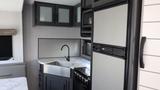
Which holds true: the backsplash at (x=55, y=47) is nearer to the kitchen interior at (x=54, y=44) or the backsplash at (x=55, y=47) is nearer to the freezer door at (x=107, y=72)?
the kitchen interior at (x=54, y=44)

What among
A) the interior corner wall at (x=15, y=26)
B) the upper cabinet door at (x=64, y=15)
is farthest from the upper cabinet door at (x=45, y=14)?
the interior corner wall at (x=15, y=26)

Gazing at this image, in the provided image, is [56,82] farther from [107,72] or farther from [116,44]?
[116,44]

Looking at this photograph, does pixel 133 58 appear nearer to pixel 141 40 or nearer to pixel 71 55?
pixel 141 40

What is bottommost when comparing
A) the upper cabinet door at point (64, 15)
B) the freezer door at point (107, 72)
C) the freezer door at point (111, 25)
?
the freezer door at point (107, 72)

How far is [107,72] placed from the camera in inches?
56.2

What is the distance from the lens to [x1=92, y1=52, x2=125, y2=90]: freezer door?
1253 mm

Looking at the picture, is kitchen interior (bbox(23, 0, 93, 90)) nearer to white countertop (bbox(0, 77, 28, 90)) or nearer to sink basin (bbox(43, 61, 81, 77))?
sink basin (bbox(43, 61, 81, 77))

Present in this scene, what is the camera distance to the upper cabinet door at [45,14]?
3.23 m

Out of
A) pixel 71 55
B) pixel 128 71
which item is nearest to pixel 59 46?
pixel 71 55

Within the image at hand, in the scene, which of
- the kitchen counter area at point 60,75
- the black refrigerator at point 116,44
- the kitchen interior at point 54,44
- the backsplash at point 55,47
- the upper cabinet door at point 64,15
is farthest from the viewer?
the backsplash at point 55,47

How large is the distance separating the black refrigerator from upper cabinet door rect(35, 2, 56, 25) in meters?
1.87

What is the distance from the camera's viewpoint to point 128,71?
115 centimetres

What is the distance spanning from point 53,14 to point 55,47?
0.85m

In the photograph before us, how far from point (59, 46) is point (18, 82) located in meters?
2.10
